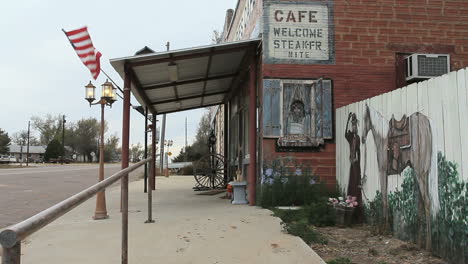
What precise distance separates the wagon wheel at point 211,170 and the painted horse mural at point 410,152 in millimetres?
7654

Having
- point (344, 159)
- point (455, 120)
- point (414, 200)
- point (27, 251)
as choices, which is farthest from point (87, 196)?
point (344, 159)

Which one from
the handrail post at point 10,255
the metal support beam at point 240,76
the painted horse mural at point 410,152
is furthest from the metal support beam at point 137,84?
the handrail post at point 10,255

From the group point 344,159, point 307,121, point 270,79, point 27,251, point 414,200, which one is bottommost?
point 27,251

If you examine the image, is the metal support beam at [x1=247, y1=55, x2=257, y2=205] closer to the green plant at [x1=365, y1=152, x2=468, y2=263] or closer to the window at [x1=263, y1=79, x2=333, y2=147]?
the window at [x1=263, y1=79, x2=333, y2=147]

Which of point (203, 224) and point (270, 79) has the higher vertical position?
point (270, 79)

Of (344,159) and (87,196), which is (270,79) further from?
(87,196)

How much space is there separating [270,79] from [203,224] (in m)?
3.17

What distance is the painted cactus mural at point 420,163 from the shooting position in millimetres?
4262

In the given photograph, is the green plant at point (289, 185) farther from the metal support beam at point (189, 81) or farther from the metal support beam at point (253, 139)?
the metal support beam at point (189, 81)

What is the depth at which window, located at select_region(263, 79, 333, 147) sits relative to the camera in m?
8.22

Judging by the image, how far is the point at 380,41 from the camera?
8500 millimetres

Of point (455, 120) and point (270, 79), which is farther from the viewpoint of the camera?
point (270, 79)

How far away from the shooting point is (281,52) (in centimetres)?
837

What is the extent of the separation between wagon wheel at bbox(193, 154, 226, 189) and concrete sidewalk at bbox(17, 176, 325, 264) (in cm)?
577
